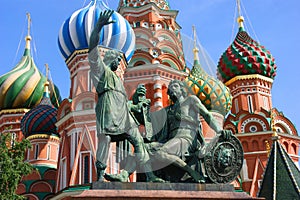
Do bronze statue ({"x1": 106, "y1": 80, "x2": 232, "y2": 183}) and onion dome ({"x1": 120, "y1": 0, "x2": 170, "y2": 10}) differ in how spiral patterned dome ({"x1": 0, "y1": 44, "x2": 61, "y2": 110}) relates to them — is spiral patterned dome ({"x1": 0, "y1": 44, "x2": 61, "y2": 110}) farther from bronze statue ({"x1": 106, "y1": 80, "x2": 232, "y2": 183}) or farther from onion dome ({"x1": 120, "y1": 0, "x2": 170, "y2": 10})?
bronze statue ({"x1": 106, "y1": 80, "x2": 232, "y2": 183})

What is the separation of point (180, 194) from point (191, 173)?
1.54 ft

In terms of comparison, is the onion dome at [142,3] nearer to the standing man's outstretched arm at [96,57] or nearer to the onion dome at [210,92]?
the onion dome at [210,92]

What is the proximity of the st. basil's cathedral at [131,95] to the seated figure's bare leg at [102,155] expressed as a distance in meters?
9.18

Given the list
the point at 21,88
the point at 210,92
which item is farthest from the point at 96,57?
the point at 21,88

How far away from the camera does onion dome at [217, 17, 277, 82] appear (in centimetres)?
2564

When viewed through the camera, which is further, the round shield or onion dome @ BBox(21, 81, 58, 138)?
onion dome @ BBox(21, 81, 58, 138)

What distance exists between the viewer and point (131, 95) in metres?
20.4

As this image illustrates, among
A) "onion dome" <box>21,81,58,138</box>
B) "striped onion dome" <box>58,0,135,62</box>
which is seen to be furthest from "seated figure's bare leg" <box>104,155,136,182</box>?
"onion dome" <box>21,81,58,138</box>

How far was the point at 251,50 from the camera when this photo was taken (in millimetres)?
26141

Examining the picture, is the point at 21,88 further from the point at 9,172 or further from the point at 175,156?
the point at 175,156

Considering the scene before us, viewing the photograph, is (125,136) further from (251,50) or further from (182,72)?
(251,50)

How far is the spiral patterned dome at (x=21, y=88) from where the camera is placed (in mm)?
28500

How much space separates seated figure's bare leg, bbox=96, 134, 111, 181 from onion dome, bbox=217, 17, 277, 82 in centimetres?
2125

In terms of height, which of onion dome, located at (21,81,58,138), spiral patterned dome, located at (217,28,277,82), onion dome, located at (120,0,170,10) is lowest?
onion dome, located at (21,81,58,138)
